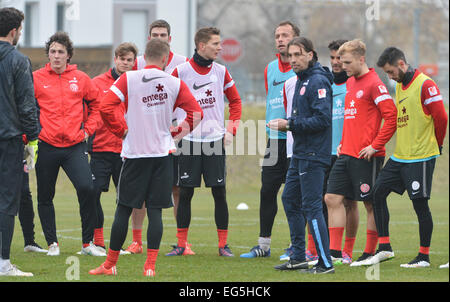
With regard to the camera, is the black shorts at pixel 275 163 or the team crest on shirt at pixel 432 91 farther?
the black shorts at pixel 275 163

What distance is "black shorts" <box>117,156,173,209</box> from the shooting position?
7965 millimetres

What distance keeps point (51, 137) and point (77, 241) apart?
8.24ft

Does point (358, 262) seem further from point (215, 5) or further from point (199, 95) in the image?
point (215, 5)

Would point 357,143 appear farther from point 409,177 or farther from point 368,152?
point 409,177

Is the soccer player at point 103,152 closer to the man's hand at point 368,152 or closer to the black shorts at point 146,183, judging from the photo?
the black shorts at point 146,183

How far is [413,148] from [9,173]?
424cm

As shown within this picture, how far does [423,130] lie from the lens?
9.11 metres

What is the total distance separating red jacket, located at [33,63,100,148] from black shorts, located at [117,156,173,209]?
1.82m

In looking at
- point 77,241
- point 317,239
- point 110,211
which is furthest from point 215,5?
point 317,239

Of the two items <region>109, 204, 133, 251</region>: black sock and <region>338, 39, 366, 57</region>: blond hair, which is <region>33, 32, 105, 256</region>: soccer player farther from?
<region>338, 39, 366, 57</region>: blond hair

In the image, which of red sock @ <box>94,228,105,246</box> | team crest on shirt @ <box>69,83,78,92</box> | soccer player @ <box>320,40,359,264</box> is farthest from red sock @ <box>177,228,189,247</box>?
team crest on shirt @ <box>69,83,78,92</box>

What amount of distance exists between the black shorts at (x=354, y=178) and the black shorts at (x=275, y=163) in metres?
0.87

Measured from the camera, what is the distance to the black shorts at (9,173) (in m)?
7.95

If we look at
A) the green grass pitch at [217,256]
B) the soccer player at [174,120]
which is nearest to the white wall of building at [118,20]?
the green grass pitch at [217,256]
